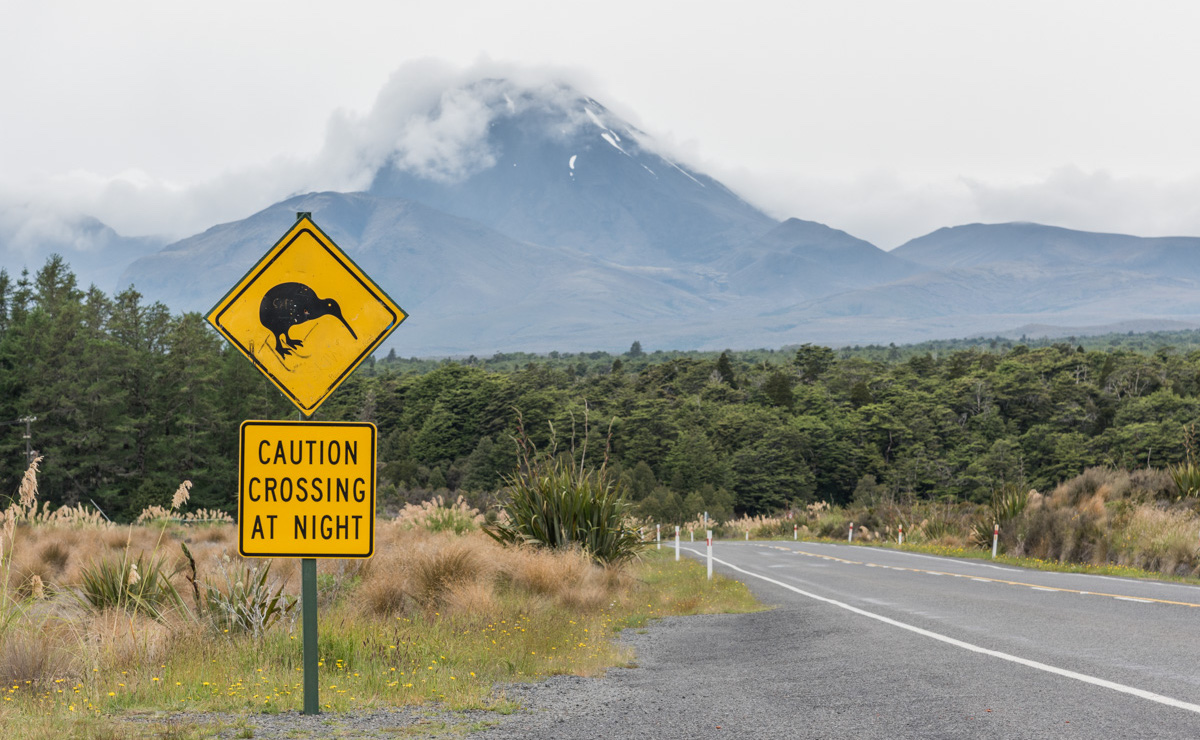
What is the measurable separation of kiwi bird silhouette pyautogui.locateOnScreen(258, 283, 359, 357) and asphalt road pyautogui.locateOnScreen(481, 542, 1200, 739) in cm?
261

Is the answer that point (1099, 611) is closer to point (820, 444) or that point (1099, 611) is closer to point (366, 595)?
point (366, 595)

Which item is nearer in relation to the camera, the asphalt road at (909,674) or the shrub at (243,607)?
the asphalt road at (909,674)

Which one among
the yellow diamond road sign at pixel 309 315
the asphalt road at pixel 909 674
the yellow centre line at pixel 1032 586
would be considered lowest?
the yellow centre line at pixel 1032 586

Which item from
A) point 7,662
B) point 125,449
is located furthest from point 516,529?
point 125,449

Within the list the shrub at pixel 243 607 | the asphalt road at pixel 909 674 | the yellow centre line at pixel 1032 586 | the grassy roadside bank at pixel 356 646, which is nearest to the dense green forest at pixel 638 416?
the yellow centre line at pixel 1032 586

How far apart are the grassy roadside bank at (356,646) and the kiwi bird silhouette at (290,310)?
2.26 m

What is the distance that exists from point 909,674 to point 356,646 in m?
4.32

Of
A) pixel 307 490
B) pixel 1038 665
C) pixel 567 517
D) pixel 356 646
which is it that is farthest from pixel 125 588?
pixel 1038 665

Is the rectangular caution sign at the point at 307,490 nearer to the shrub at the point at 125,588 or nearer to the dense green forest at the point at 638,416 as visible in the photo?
the shrub at the point at 125,588

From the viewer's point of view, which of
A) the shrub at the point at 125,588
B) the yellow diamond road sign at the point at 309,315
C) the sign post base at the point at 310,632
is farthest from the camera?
the shrub at the point at 125,588

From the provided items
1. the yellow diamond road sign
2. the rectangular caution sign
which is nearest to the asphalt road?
the rectangular caution sign

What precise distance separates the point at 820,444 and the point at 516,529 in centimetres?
10665

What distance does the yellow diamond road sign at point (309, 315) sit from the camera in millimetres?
6250

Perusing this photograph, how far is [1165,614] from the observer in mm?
10719
